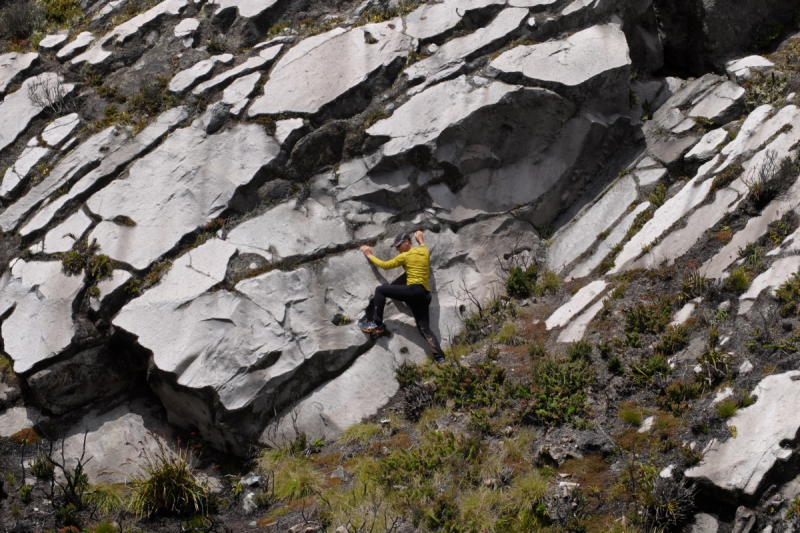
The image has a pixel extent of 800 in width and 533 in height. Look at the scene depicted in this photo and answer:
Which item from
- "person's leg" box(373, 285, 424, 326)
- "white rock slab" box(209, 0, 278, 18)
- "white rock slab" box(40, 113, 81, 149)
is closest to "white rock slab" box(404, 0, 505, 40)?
"white rock slab" box(209, 0, 278, 18)

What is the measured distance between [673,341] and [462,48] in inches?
246

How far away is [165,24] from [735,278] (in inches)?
431

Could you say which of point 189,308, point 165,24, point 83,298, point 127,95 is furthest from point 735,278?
point 165,24

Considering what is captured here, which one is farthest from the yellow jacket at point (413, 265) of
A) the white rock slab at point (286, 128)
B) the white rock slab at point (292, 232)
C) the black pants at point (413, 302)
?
the white rock slab at point (286, 128)

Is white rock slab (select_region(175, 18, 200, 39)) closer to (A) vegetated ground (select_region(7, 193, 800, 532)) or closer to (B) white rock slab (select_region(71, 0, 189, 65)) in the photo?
(B) white rock slab (select_region(71, 0, 189, 65))

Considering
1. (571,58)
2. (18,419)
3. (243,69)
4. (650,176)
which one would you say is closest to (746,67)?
(650,176)

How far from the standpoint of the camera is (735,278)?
7070 millimetres

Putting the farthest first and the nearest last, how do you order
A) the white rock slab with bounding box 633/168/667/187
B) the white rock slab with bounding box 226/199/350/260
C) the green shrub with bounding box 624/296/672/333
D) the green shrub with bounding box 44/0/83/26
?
the green shrub with bounding box 44/0/83/26, the white rock slab with bounding box 633/168/667/187, the white rock slab with bounding box 226/199/350/260, the green shrub with bounding box 624/296/672/333

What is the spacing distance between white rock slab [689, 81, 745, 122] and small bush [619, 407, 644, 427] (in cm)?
612

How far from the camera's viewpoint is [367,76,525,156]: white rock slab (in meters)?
9.61

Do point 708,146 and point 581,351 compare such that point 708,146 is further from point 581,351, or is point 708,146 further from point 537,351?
point 537,351

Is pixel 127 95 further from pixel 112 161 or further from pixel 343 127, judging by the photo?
pixel 343 127

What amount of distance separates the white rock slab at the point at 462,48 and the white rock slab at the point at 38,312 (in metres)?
6.30

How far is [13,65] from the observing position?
11.4m
